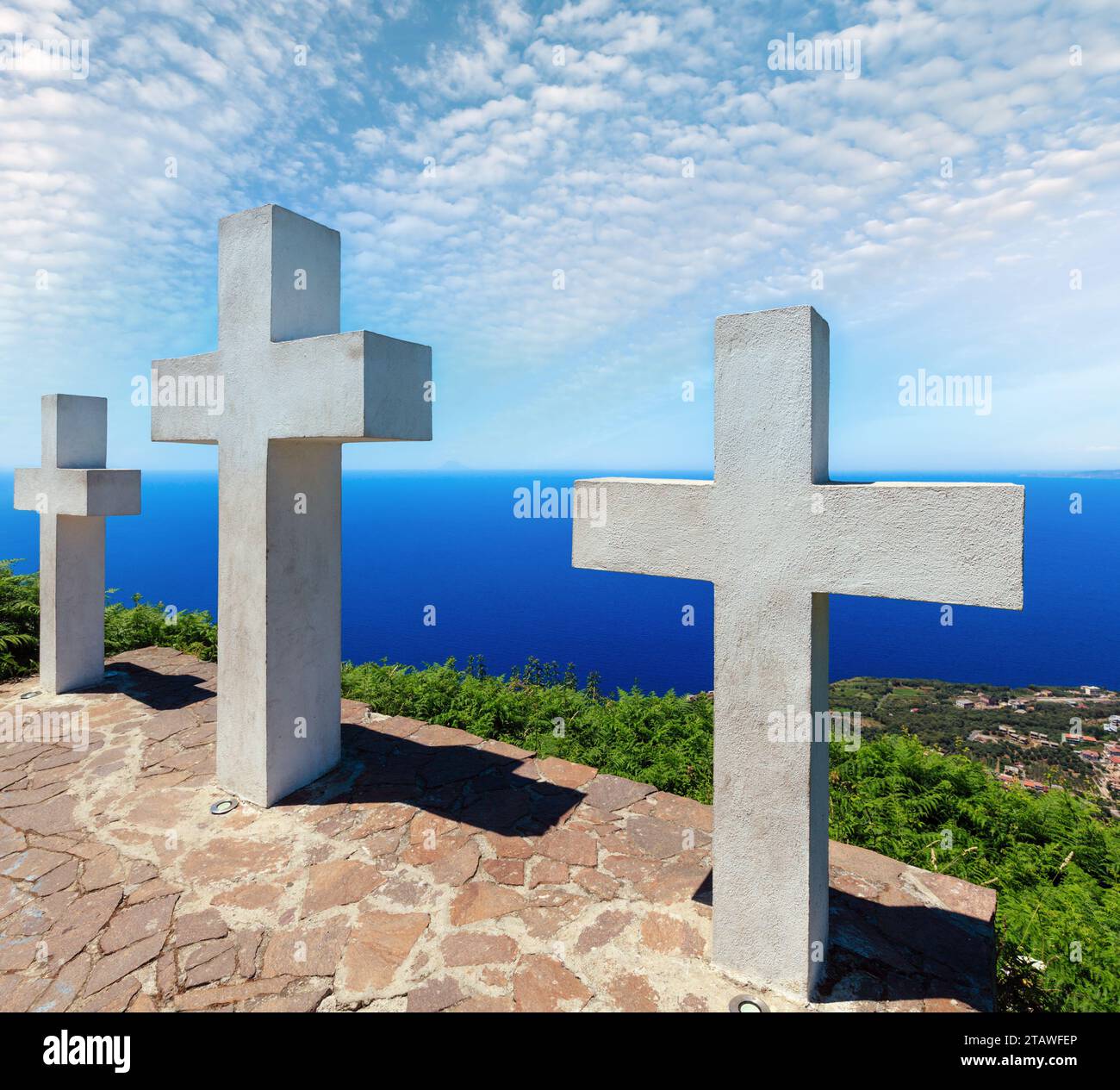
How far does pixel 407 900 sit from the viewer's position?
3.29 m

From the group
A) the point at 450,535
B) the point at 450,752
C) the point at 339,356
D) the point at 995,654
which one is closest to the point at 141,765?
the point at 450,752

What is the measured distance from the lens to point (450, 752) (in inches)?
202

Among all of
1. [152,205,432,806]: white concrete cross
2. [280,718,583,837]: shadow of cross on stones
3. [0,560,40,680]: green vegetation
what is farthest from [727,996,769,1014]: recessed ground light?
[0,560,40,680]: green vegetation

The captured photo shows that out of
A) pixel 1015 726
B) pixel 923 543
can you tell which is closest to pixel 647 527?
pixel 923 543

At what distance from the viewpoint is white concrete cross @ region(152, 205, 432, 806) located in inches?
165

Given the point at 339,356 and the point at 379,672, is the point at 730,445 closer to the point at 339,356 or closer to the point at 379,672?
the point at 339,356

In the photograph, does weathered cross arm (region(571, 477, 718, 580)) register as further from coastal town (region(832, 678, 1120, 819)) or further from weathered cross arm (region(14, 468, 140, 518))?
weathered cross arm (region(14, 468, 140, 518))

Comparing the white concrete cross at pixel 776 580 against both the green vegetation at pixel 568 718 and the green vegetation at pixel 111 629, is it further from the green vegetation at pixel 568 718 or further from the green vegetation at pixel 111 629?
the green vegetation at pixel 111 629

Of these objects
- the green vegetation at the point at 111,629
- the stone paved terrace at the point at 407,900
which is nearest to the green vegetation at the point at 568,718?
the stone paved terrace at the point at 407,900

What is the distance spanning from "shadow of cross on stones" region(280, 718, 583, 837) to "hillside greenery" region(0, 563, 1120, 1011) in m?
0.73

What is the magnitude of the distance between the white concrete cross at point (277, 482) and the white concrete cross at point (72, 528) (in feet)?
8.76

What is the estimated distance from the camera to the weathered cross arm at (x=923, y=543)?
7.09 feet

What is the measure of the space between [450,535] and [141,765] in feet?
373

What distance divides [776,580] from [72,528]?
7.48 m
